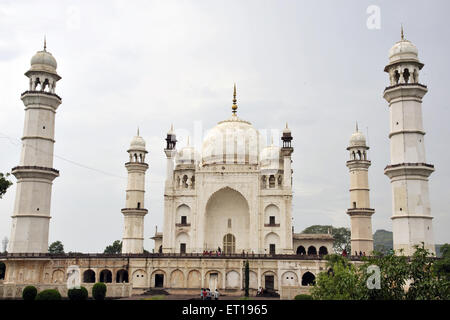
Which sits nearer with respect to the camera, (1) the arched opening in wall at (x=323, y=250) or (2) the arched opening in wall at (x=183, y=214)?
(2) the arched opening in wall at (x=183, y=214)

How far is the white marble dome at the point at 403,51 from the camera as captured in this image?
1218 inches

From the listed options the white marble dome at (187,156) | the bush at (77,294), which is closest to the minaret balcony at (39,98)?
the white marble dome at (187,156)

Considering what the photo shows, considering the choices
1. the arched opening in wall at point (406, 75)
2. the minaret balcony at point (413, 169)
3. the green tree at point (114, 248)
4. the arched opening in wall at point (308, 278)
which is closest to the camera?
the minaret balcony at point (413, 169)

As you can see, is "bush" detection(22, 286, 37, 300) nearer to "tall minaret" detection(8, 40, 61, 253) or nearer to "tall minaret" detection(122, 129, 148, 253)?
"tall minaret" detection(8, 40, 61, 253)

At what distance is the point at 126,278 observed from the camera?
33438 millimetres

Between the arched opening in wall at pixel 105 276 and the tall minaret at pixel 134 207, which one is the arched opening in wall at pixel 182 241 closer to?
the tall minaret at pixel 134 207

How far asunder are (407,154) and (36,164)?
24.5 m

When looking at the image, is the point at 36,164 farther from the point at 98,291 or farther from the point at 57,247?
the point at 57,247

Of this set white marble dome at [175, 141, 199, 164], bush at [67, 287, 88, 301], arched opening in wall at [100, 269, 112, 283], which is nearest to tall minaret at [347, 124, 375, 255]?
white marble dome at [175, 141, 199, 164]

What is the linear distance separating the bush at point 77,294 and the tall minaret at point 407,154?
18670 millimetres

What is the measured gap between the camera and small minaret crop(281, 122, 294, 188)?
122 feet

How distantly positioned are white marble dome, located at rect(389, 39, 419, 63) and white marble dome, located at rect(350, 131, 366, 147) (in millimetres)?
11706
